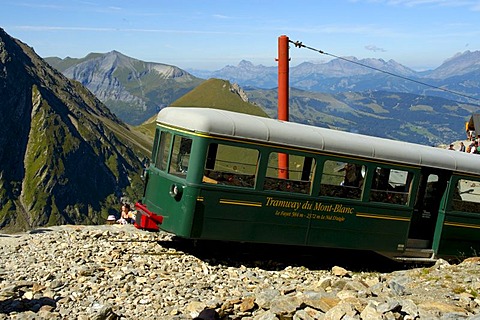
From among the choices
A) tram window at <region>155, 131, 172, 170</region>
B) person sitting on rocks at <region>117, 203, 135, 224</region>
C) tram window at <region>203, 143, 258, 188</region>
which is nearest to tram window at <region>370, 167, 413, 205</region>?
tram window at <region>203, 143, 258, 188</region>

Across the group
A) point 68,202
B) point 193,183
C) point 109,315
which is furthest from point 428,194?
point 68,202

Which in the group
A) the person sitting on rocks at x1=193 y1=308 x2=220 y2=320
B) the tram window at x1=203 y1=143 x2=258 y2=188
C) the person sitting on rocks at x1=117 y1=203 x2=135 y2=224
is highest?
the tram window at x1=203 y1=143 x2=258 y2=188

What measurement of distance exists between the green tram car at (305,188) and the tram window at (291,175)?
2 centimetres

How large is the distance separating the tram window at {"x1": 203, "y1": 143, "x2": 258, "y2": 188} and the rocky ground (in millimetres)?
1983

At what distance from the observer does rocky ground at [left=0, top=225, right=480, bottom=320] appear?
29.1ft

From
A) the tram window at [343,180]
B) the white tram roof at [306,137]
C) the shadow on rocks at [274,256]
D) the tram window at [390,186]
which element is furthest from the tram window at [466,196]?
the tram window at [343,180]

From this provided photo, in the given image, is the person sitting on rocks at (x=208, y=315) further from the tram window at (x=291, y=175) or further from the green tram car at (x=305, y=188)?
the tram window at (x=291, y=175)

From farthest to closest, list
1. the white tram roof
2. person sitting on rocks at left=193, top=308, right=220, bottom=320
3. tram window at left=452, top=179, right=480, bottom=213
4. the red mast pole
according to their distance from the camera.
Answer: the red mast pole, tram window at left=452, top=179, right=480, bottom=213, the white tram roof, person sitting on rocks at left=193, top=308, right=220, bottom=320

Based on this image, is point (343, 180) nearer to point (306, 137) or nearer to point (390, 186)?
point (390, 186)

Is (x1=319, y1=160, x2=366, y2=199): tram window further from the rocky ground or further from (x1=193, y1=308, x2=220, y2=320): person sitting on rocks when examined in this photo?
(x1=193, y1=308, x2=220, y2=320): person sitting on rocks

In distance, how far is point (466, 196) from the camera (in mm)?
14664

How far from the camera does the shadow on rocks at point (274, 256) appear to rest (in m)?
13.1

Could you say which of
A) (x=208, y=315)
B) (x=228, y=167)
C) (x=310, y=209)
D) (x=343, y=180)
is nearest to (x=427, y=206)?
(x=343, y=180)

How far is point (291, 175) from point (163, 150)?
3.24 metres
